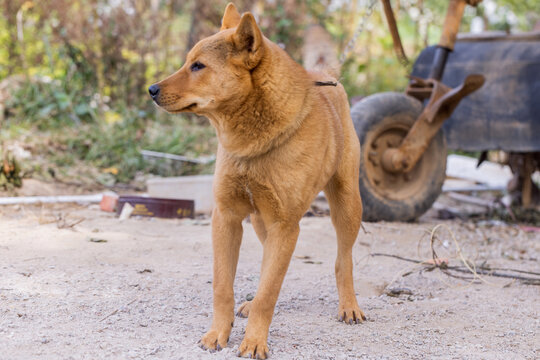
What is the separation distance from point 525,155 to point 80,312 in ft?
19.6

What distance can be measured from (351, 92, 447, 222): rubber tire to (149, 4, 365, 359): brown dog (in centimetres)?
293

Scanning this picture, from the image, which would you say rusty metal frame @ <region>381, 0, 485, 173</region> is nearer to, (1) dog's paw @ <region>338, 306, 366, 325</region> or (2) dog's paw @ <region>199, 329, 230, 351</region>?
(1) dog's paw @ <region>338, 306, 366, 325</region>

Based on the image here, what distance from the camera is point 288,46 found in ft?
36.0

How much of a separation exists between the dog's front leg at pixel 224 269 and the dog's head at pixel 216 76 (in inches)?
20.4

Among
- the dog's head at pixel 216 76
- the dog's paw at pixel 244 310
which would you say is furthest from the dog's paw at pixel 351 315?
the dog's head at pixel 216 76

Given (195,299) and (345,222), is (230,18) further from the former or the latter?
(195,299)

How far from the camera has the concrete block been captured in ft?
19.5

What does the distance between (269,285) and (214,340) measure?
1.10 feet

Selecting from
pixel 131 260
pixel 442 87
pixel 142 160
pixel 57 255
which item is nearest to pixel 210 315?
pixel 131 260

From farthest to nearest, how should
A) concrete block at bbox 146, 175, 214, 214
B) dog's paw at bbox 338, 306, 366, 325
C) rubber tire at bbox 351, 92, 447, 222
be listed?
1. concrete block at bbox 146, 175, 214, 214
2. rubber tire at bbox 351, 92, 447, 222
3. dog's paw at bbox 338, 306, 366, 325

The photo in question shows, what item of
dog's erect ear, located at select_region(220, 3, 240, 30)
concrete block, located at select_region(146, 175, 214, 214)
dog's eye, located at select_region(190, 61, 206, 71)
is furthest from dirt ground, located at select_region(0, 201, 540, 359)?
dog's erect ear, located at select_region(220, 3, 240, 30)

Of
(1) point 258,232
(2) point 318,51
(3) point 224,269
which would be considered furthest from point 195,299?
(2) point 318,51

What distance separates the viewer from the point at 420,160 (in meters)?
6.02

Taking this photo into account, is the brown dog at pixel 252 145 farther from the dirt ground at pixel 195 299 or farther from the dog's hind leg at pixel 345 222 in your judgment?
the dog's hind leg at pixel 345 222
